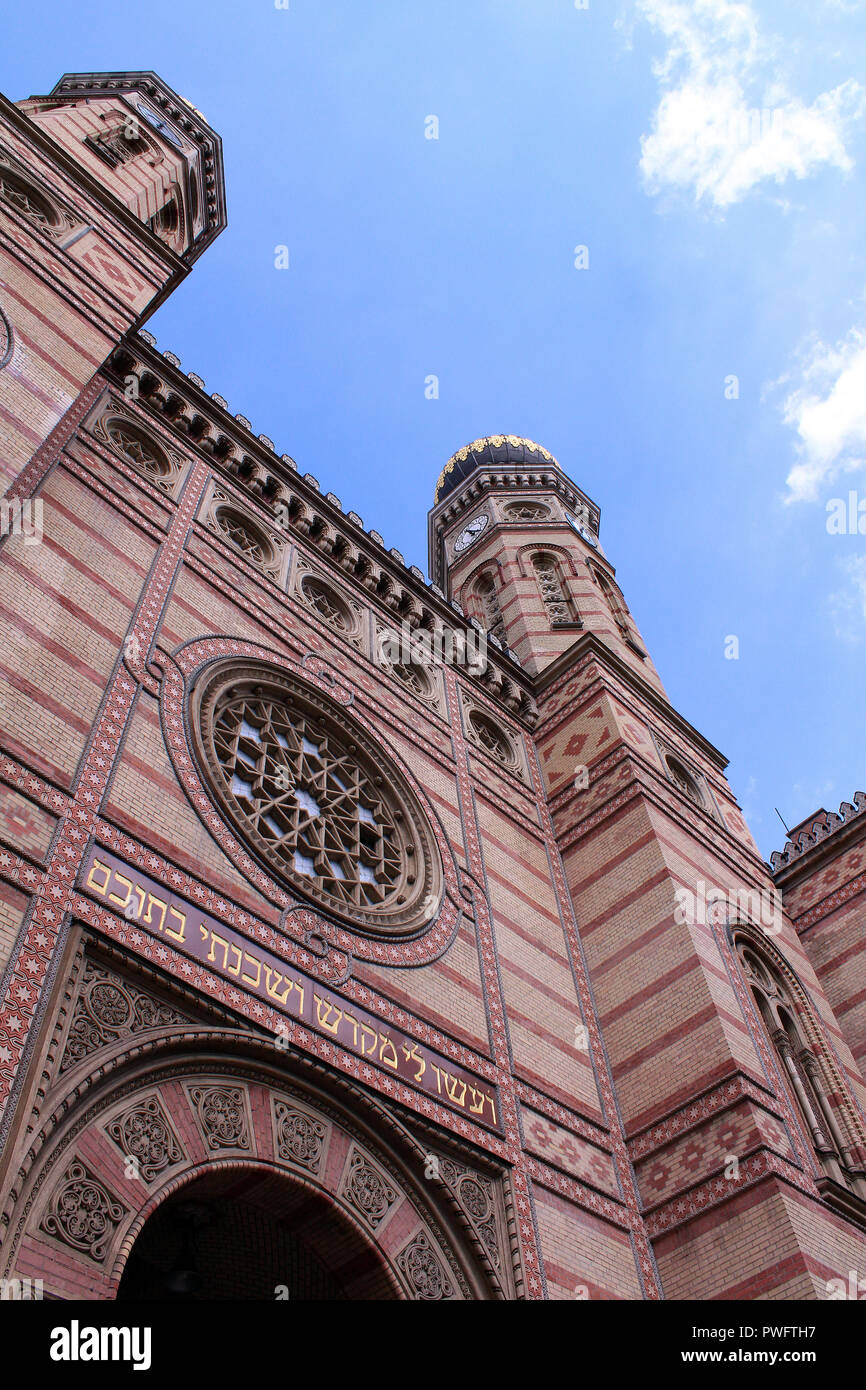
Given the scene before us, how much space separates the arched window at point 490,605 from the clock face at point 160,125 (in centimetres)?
811

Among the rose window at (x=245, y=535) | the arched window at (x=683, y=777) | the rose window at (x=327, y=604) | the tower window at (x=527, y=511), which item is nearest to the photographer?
the rose window at (x=245, y=535)

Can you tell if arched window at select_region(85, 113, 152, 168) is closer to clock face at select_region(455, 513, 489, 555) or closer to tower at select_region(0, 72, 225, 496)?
tower at select_region(0, 72, 225, 496)

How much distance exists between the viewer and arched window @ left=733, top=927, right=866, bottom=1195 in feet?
30.7

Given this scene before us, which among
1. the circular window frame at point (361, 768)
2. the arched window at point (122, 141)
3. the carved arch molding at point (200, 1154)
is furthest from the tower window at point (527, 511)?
the carved arch molding at point (200, 1154)

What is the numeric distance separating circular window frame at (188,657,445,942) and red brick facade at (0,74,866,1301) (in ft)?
0.20

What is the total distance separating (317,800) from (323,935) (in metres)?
1.78

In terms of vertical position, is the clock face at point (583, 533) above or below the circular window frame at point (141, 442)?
above

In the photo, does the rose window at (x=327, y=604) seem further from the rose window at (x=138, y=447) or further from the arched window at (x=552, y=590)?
the arched window at (x=552, y=590)

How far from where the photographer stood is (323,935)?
734cm

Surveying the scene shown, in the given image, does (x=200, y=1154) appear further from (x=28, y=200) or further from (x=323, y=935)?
(x=28, y=200)

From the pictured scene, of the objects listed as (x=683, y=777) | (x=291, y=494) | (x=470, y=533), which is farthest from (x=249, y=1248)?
(x=470, y=533)

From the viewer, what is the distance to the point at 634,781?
456 inches

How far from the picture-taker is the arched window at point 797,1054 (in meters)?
9.36
